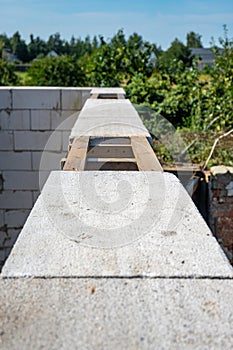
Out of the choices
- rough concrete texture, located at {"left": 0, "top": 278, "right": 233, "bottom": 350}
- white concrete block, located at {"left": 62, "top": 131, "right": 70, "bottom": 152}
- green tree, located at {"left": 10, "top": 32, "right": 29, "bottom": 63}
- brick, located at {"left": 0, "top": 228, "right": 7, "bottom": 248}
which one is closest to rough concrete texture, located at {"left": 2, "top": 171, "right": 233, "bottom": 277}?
rough concrete texture, located at {"left": 0, "top": 278, "right": 233, "bottom": 350}

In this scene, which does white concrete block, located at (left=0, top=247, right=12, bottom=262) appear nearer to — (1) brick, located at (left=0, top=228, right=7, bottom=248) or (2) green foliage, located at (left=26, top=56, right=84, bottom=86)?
(1) brick, located at (left=0, top=228, right=7, bottom=248)

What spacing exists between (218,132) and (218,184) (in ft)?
6.31

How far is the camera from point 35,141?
4.62 meters

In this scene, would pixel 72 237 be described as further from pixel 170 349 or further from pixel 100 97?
pixel 100 97

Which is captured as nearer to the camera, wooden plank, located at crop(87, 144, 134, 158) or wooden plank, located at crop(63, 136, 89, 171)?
wooden plank, located at crop(63, 136, 89, 171)

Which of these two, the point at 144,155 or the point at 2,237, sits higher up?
the point at 144,155

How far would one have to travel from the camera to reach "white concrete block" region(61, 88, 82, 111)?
4566mm

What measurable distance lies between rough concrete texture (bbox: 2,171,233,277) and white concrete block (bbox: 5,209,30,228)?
336 centimetres

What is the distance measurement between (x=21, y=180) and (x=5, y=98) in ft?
2.89

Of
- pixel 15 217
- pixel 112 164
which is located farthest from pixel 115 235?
pixel 15 217

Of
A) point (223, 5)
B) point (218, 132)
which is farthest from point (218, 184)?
point (223, 5)

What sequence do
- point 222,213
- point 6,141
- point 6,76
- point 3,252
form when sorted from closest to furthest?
point 222,213 → point 6,141 → point 3,252 → point 6,76

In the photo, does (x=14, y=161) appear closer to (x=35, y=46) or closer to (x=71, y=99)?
(x=71, y=99)

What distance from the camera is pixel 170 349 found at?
0.68 metres
